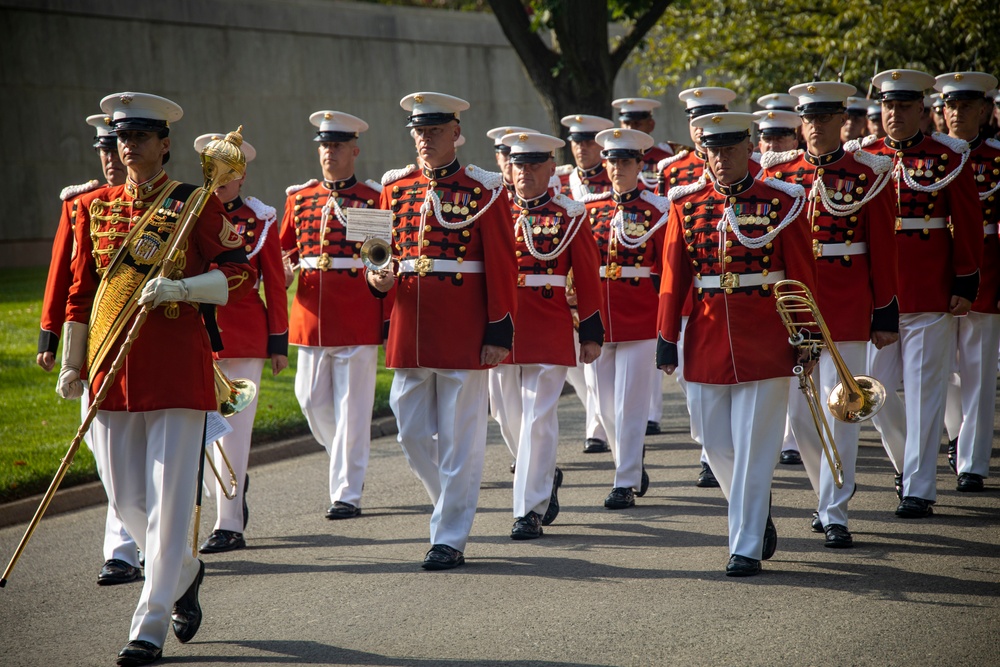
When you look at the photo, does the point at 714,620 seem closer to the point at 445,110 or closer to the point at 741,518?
the point at 741,518

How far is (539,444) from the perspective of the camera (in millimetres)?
7363

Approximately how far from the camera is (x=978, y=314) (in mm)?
8164

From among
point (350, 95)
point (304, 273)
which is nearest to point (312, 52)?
point (350, 95)

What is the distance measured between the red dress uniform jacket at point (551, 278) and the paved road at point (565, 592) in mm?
1132

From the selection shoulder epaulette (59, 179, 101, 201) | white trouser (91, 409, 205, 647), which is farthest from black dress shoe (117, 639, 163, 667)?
shoulder epaulette (59, 179, 101, 201)

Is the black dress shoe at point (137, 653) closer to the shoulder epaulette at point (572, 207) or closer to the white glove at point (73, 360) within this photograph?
the white glove at point (73, 360)

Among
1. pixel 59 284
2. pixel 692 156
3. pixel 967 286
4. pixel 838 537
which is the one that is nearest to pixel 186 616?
pixel 59 284

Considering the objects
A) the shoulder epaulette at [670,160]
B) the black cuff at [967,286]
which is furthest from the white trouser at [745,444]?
the shoulder epaulette at [670,160]

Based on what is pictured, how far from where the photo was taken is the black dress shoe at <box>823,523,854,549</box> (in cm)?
660

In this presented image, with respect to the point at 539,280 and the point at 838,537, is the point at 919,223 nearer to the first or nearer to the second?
the point at 838,537

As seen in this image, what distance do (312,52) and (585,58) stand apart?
10.2m

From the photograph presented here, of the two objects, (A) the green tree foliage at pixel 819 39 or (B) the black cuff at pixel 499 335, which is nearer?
(B) the black cuff at pixel 499 335

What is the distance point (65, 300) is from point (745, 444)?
11.2 ft

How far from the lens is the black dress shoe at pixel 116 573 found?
652 cm
